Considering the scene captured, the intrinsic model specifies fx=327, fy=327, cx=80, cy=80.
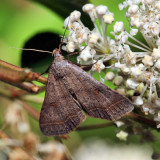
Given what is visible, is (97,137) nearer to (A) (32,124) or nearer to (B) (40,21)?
(A) (32,124)

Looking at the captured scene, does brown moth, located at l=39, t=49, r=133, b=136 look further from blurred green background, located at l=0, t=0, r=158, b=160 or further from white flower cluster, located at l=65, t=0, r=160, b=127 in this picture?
blurred green background, located at l=0, t=0, r=158, b=160

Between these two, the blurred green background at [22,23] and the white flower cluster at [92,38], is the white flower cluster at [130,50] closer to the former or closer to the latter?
the white flower cluster at [92,38]

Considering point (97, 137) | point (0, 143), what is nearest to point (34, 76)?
point (0, 143)

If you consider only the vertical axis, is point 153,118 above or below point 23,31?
below

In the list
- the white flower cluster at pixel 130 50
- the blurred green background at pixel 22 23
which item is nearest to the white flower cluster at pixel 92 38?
the white flower cluster at pixel 130 50

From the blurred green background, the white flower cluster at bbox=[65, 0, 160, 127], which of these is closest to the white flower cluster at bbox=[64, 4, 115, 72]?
the white flower cluster at bbox=[65, 0, 160, 127]

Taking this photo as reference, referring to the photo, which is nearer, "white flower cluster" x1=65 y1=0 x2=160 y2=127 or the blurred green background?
"white flower cluster" x1=65 y1=0 x2=160 y2=127
